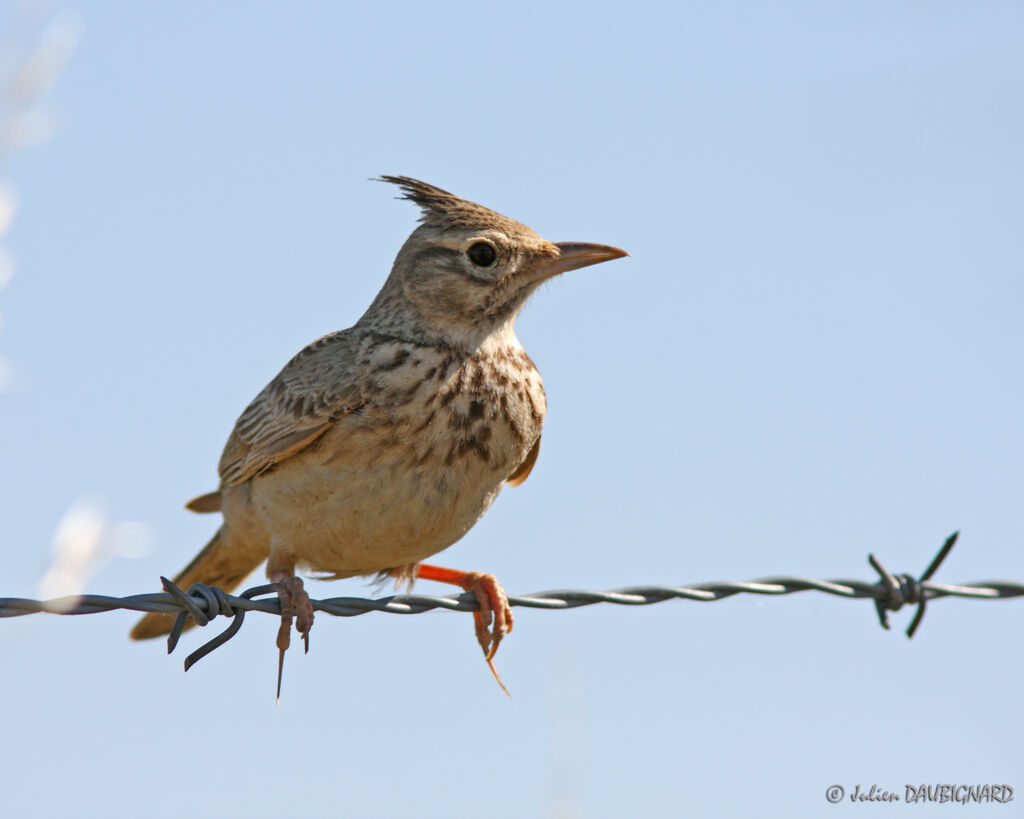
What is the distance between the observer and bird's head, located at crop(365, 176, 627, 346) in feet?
19.8

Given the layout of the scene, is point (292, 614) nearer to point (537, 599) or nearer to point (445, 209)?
point (537, 599)

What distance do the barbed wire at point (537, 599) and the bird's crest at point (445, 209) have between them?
1.95 meters

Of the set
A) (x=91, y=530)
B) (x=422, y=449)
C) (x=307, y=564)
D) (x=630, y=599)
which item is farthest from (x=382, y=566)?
(x=91, y=530)

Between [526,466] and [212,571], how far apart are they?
1.92m

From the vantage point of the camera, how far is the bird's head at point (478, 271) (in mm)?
6027

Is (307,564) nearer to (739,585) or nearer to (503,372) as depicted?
(503,372)

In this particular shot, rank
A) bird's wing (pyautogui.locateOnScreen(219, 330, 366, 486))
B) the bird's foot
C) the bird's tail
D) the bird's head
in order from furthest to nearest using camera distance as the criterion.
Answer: the bird's tail, the bird's head, bird's wing (pyautogui.locateOnScreen(219, 330, 366, 486)), the bird's foot

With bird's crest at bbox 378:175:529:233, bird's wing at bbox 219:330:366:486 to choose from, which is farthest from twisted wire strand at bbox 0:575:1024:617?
bird's crest at bbox 378:175:529:233

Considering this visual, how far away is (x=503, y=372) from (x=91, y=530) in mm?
3866

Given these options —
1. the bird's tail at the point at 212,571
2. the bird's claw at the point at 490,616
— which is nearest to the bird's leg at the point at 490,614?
the bird's claw at the point at 490,616

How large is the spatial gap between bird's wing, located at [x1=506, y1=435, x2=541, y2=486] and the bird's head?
617 mm

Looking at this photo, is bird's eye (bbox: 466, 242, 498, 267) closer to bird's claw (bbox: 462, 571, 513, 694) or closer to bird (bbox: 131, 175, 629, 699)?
bird (bbox: 131, 175, 629, 699)

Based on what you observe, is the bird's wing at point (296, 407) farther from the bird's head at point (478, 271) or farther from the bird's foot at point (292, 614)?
the bird's foot at point (292, 614)

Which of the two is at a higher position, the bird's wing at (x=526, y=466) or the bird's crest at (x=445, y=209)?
the bird's crest at (x=445, y=209)
